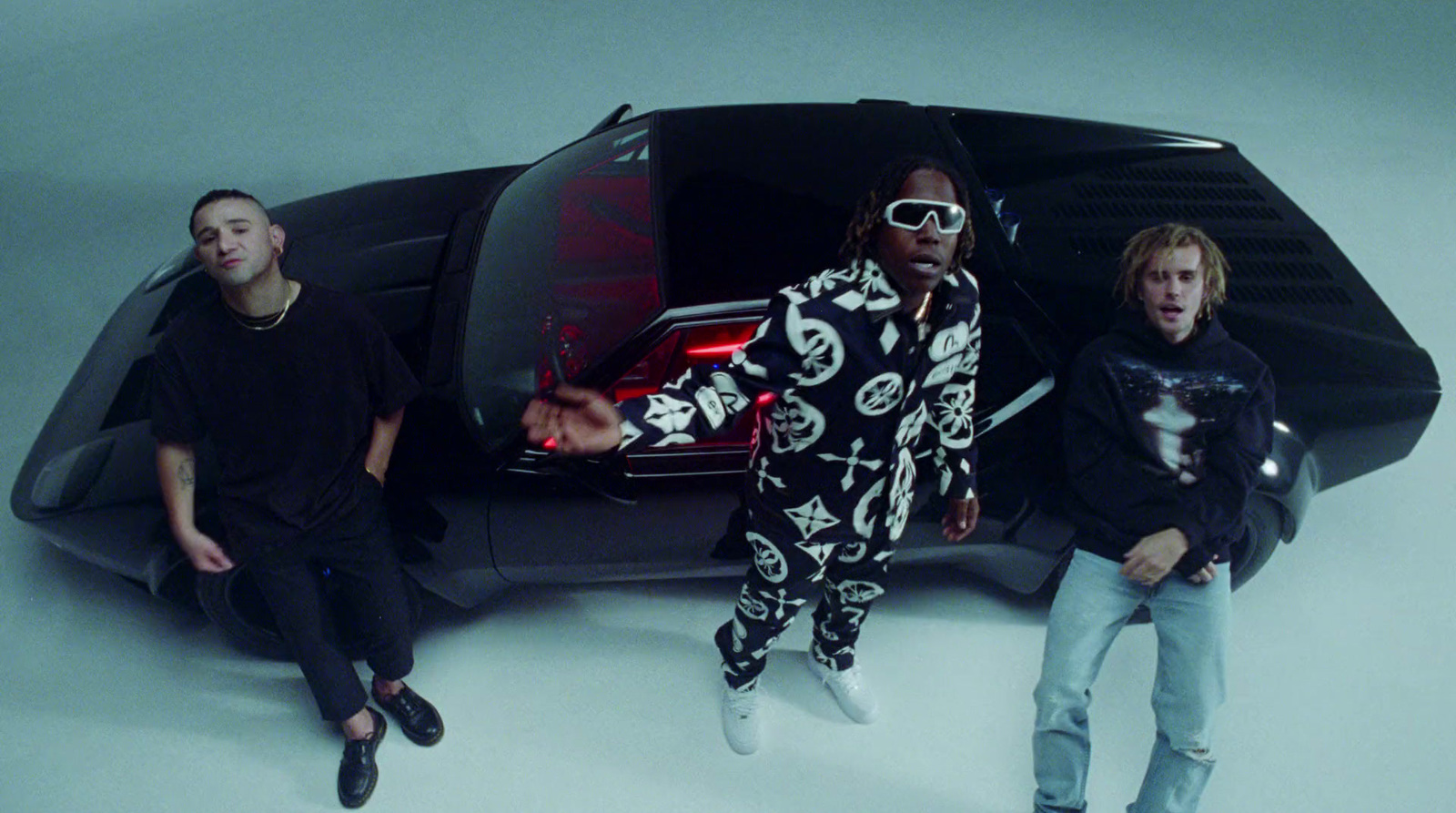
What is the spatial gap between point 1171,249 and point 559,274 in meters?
1.48

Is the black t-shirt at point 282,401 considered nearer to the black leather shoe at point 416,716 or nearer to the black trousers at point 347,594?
the black trousers at point 347,594

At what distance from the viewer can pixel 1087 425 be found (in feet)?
7.20

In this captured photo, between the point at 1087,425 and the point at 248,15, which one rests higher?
the point at 248,15

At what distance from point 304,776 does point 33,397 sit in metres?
1.98

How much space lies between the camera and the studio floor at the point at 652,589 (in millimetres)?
2613

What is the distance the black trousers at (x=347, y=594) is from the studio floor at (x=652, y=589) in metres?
0.28

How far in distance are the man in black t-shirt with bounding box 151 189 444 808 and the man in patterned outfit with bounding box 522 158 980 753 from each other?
0.65 metres

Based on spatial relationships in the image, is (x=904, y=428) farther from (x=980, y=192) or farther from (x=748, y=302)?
(x=980, y=192)

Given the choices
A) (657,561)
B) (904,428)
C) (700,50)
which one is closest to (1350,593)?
(904,428)

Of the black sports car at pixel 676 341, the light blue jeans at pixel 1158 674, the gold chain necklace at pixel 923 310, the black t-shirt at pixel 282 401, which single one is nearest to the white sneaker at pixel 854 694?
the black sports car at pixel 676 341

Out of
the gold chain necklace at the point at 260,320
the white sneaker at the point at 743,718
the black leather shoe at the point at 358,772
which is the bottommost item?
the black leather shoe at the point at 358,772

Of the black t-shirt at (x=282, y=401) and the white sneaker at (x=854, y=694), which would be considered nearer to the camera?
the black t-shirt at (x=282, y=401)

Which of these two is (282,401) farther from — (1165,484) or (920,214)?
(1165,484)

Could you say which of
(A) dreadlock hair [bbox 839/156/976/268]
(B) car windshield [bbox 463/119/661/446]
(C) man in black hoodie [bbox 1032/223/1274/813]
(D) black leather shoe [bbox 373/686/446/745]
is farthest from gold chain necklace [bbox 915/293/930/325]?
(D) black leather shoe [bbox 373/686/446/745]
